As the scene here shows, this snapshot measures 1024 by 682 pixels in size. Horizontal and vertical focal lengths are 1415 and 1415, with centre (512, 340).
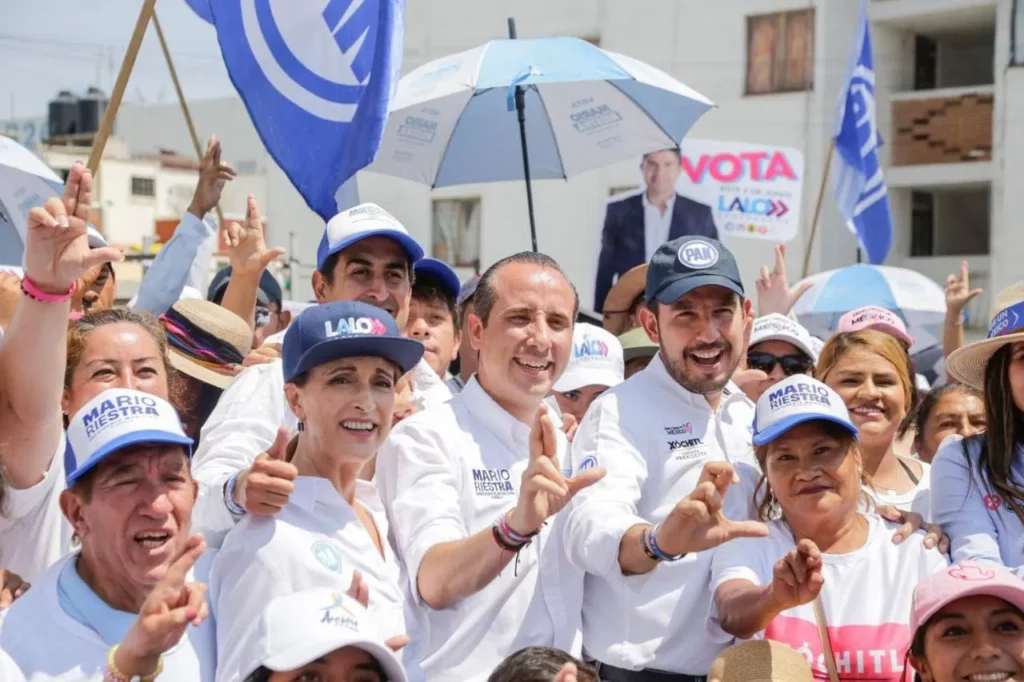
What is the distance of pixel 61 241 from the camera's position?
3748mm

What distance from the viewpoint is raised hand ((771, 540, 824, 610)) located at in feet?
11.9

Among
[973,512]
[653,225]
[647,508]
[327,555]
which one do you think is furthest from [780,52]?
[327,555]

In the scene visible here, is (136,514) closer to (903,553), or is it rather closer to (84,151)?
(903,553)

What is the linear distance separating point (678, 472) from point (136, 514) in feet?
5.75

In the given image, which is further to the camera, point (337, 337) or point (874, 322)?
point (874, 322)

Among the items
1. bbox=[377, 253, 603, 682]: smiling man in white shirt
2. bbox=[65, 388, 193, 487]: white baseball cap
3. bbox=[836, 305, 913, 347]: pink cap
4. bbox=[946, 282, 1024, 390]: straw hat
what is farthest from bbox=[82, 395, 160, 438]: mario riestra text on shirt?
bbox=[836, 305, 913, 347]: pink cap

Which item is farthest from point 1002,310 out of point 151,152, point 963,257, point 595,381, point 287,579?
point 151,152

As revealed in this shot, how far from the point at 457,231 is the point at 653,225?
51.5 feet

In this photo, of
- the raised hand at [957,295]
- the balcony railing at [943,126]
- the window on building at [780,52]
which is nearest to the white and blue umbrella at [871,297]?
the raised hand at [957,295]

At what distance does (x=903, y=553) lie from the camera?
4.20m

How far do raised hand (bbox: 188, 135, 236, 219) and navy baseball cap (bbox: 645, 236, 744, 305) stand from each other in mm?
2220

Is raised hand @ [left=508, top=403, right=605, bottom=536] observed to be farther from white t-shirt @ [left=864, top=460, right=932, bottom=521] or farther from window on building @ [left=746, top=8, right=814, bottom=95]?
window on building @ [left=746, top=8, right=814, bottom=95]

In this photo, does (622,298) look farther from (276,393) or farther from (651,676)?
(651,676)

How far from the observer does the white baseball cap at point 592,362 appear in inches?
242
